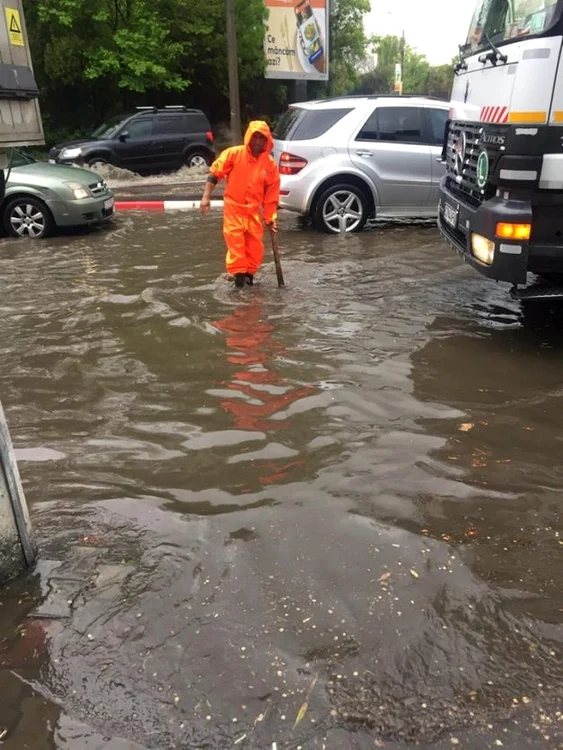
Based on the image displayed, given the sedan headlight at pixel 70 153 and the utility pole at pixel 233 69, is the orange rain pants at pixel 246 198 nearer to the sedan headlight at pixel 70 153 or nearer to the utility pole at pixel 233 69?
the sedan headlight at pixel 70 153

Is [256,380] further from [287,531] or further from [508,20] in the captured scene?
[508,20]

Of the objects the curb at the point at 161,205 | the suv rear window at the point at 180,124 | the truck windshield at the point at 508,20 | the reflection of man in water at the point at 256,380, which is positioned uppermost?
the truck windshield at the point at 508,20

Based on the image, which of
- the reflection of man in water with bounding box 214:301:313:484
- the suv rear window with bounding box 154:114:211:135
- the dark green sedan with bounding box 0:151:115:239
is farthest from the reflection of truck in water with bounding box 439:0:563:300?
the suv rear window with bounding box 154:114:211:135

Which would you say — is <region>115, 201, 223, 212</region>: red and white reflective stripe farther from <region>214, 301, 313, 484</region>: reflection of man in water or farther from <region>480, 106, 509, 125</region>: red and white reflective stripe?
<region>480, 106, 509, 125</region>: red and white reflective stripe

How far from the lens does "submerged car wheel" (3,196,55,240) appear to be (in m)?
9.23

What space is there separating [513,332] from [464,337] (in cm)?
43

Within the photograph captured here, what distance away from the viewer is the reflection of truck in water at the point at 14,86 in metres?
2.46

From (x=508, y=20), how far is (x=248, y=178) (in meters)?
2.60

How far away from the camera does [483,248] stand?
14.5ft

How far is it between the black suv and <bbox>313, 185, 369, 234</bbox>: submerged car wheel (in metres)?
8.27

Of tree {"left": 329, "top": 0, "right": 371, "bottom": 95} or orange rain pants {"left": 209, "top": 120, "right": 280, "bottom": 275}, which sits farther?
tree {"left": 329, "top": 0, "right": 371, "bottom": 95}

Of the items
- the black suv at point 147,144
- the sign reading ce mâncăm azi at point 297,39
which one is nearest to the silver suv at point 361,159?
the black suv at point 147,144

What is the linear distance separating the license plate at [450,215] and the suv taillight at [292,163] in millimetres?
3737

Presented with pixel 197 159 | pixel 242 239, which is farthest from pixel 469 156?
pixel 197 159
